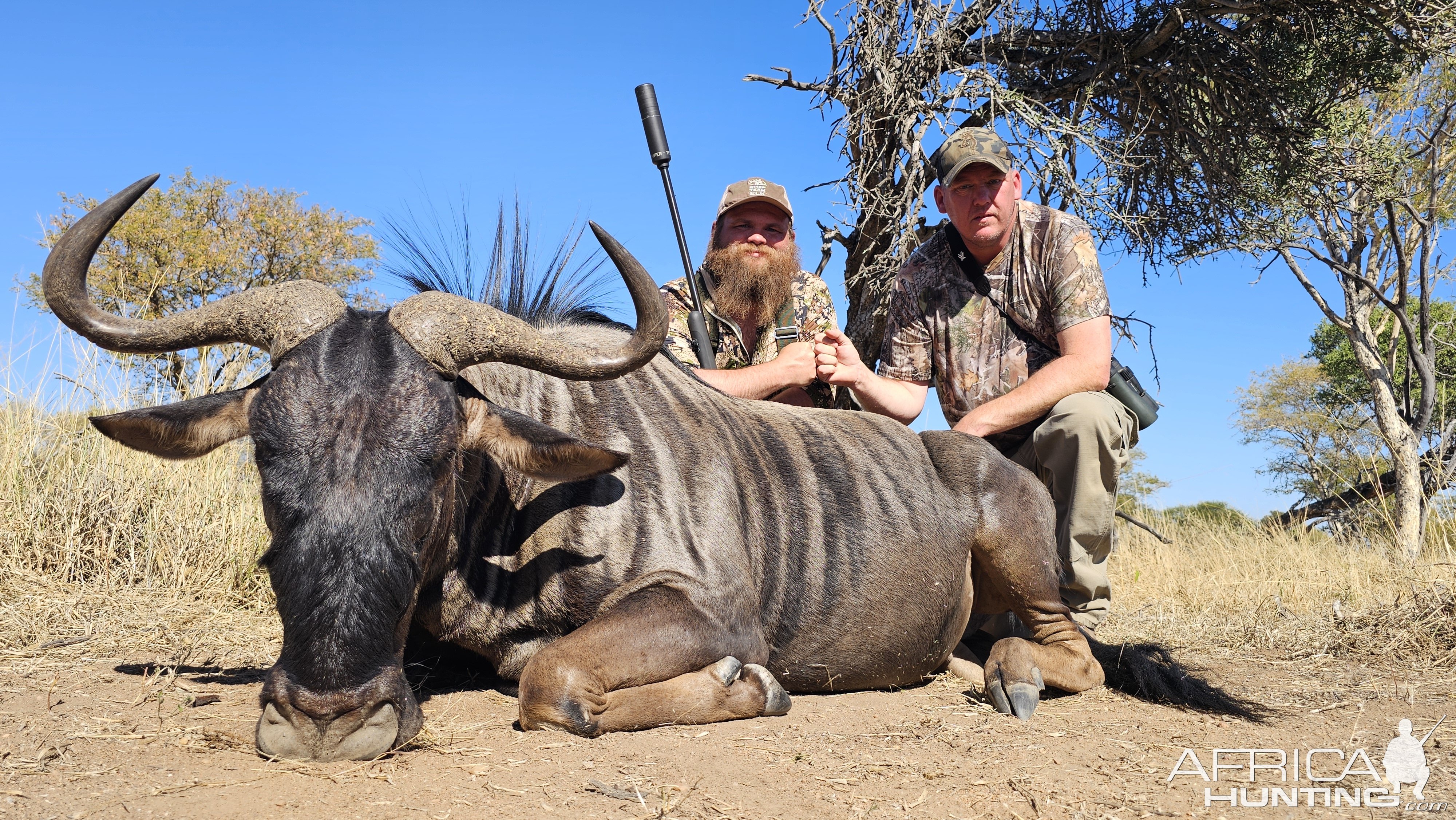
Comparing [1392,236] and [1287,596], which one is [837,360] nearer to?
[1287,596]

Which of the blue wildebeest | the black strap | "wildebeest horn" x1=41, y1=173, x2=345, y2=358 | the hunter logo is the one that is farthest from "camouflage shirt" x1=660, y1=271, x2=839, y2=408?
the hunter logo

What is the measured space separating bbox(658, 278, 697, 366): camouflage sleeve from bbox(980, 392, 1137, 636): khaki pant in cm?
245

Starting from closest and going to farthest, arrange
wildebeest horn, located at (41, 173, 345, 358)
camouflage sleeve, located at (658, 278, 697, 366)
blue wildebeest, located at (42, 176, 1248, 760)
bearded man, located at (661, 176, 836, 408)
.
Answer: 1. blue wildebeest, located at (42, 176, 1248, 760)
2. wildebeest horn, located at (41, 173, 345, 358)
3. camouflage sleeve, located at (658, 278, 697, 366)
4. bearded man, located at (661, 176, 836, 408)

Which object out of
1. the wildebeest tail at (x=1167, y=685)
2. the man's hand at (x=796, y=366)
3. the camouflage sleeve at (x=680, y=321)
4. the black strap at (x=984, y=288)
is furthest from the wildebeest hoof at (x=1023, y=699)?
the camouflage sleeve at (x=680, y=321)

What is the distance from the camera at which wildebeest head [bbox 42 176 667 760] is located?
9.09ft

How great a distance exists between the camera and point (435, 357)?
128 inches

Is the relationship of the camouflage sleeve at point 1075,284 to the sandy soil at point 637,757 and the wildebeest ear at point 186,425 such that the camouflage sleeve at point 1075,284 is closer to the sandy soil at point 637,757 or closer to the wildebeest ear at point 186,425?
the sandy soil at point 637,757

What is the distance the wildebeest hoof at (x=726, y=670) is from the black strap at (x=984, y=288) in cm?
289

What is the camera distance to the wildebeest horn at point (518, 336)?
3.24m

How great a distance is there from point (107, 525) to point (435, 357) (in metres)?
4.00

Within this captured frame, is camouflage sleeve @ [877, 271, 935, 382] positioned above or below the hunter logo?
above

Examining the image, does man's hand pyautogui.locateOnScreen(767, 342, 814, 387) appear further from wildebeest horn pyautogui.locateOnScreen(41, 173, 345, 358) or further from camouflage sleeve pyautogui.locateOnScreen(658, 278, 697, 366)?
wildebeest horn pyautogui.locateOnScreen(41, 173, 345, 358)

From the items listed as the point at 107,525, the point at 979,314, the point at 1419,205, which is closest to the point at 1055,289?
the point at 979,314

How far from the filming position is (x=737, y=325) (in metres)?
7.23
